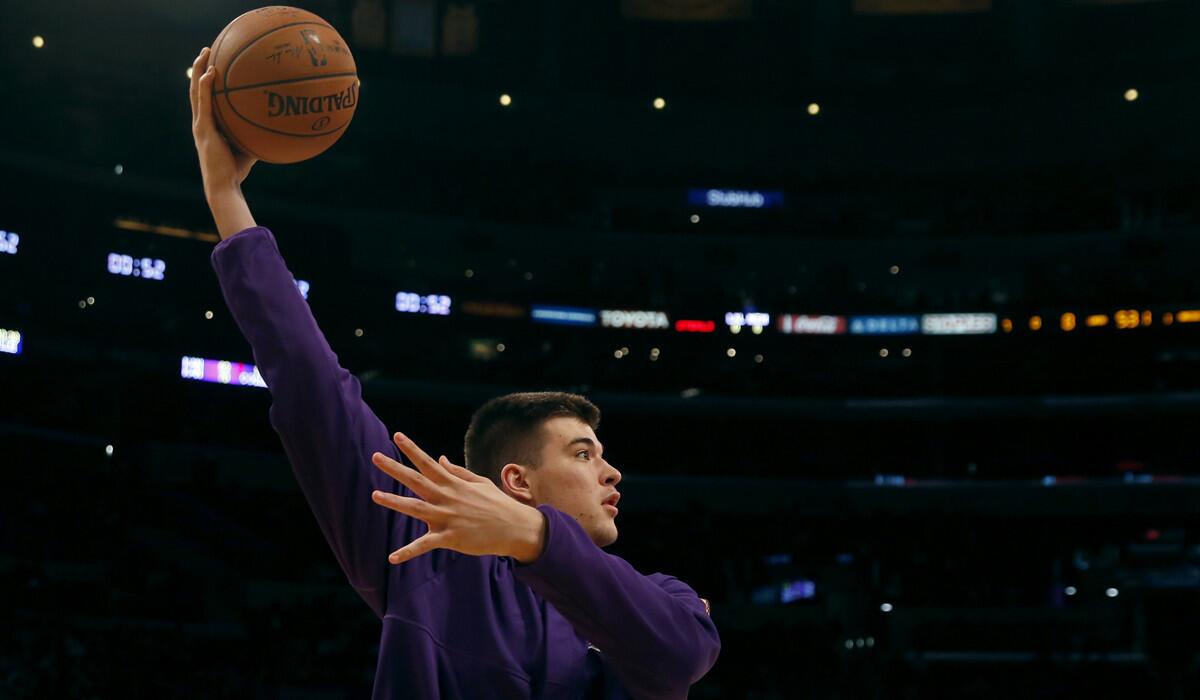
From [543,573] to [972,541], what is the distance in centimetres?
2148

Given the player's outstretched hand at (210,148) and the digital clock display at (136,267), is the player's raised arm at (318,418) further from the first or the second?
the digital clock display at (136,267)

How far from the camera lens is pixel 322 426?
212 centimetres

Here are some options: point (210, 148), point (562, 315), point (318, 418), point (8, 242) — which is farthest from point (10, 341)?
point (318, 418)

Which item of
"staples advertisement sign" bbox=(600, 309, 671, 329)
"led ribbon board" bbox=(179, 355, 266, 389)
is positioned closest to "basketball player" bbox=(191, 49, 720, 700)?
"led ribbon board" bbox=(179, 355, 266, 389)

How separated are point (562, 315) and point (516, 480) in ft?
69.9

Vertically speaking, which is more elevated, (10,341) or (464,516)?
(10,341)

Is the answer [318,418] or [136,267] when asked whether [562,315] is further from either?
[318,418]

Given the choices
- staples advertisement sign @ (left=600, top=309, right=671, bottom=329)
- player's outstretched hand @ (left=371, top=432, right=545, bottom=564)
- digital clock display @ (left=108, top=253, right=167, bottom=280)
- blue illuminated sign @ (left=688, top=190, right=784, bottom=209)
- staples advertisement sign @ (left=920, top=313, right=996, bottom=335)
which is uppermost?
blue illuminated sign @ (left=688, top=190, right=784, bottom=209)

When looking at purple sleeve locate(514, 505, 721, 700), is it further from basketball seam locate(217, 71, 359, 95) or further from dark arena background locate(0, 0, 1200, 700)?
dark arena background locate(0, 0, 1200, 700)

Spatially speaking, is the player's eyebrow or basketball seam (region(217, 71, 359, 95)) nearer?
the player's eyebrow

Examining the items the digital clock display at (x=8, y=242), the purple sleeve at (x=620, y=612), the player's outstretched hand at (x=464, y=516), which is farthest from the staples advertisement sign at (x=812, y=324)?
the player's outstretched hand at (x=464, y=516)

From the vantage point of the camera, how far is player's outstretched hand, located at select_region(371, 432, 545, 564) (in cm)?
185

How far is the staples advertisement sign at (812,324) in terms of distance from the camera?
23.6 meters

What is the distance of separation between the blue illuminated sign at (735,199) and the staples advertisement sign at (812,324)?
297 cm
